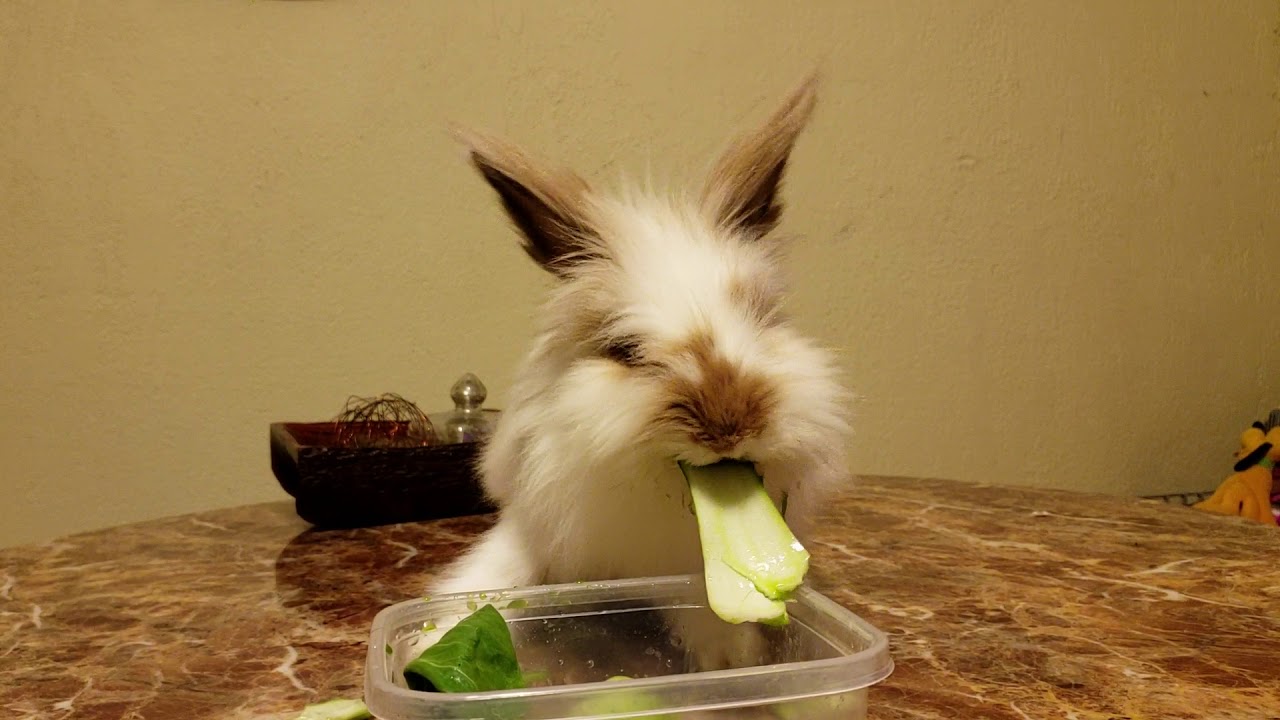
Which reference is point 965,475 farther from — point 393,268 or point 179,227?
point 179,227

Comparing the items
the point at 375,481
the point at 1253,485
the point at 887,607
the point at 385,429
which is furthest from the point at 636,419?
the point at 1253,485

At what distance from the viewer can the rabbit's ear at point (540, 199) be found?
1.27 m

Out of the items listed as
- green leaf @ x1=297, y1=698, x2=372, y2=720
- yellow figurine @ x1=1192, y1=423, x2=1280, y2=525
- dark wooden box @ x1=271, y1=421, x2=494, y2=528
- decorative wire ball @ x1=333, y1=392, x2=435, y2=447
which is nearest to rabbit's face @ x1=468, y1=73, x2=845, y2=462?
green leaf @ x1=297, y1=698, x2=372, y2=720

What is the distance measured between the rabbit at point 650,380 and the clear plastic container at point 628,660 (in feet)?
0.18

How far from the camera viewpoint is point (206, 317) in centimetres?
280

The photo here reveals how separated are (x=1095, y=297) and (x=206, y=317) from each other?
3.00 meters

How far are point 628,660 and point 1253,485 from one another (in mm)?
2616

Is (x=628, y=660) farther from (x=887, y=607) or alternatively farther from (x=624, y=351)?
(x=887, y=607)

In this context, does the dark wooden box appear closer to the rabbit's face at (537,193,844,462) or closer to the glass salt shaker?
the glass salt shaker

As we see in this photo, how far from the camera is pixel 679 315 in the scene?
115 centimetres

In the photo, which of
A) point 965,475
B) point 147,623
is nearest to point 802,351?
point 147,623

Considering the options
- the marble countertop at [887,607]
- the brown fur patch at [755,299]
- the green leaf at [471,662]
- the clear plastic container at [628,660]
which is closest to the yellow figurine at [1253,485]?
the marble countertop at [887,607]

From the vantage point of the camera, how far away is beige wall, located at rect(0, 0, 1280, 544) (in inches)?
107

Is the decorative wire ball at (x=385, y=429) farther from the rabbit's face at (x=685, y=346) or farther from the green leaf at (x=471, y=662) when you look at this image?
the green leaf at (x=471, y=662)
